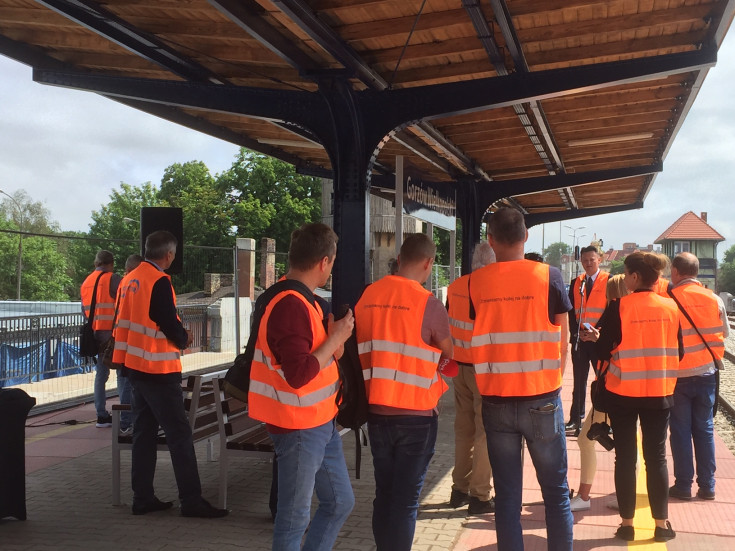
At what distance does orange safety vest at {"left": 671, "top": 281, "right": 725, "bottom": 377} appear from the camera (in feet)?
19.2

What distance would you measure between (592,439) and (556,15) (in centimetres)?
322

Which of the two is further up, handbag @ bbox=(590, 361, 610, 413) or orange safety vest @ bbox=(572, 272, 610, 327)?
orange safety vest @ bbox=(572, 272, 610, 327)

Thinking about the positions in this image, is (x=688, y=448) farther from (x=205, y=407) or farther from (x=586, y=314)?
(x=205, y=407)

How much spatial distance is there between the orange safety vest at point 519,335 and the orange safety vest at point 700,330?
94.2 inches

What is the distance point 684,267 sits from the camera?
600cm

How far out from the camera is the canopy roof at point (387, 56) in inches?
226

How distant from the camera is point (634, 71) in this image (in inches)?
259

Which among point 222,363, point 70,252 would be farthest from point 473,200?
point 70,252

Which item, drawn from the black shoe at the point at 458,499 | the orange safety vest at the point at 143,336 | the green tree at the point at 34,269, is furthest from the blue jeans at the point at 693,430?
the green tree at the point at 34,269

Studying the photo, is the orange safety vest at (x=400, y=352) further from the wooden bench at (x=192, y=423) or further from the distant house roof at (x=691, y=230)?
the distant house roof at (x=691, y=230)

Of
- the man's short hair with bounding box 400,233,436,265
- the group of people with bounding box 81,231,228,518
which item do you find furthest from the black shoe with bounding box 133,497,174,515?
the man's short hair with bounding box 400,233,436,265

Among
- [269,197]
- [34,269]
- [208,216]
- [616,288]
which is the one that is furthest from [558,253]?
[616,288]

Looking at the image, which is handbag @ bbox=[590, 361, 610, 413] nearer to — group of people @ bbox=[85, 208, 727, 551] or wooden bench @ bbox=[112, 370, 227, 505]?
group of people @ bbox=[85, 208, 727, 551]

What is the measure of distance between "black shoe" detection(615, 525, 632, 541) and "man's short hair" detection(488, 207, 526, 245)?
7.13ft
